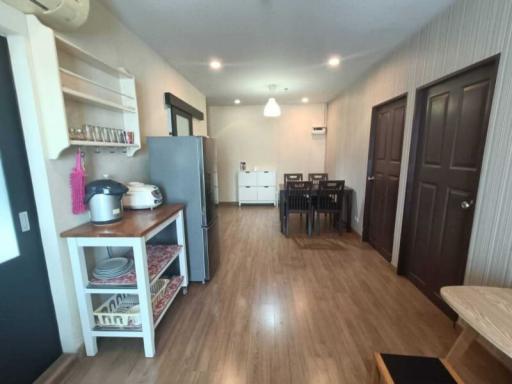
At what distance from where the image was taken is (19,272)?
1.26 meters

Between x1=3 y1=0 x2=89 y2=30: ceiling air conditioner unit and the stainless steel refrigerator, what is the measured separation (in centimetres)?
100

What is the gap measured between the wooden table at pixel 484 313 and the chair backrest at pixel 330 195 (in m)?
2.70

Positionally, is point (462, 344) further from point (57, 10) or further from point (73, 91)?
point (57, 10)

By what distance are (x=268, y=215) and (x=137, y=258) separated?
384cm

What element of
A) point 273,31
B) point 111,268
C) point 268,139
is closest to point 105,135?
point 111,268

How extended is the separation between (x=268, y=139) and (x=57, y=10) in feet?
16.1

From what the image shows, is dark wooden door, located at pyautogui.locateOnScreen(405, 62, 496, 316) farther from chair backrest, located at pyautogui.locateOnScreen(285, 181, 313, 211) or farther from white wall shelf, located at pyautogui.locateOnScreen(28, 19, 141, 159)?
white wall shelf, located at pyautogui.locateOnScreen(28, 19, 141, 159)

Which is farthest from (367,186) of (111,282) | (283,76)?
(111,282)

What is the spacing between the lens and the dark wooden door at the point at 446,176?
64.9 inches

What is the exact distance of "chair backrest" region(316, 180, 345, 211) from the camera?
3.73 m

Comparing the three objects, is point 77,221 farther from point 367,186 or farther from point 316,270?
point 367,186

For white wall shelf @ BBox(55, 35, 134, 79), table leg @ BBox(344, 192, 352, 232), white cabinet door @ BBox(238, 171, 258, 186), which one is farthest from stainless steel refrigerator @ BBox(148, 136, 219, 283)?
white cabinet door @ BBox(238, 171, 258, 186)

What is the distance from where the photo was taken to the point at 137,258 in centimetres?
140

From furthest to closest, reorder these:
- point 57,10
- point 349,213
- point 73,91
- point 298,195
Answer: point 349,213 < point 298,195 < point 73,91 < point 57,10
